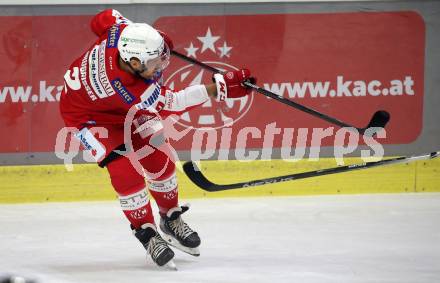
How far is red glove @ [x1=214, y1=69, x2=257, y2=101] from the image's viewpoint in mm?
4242

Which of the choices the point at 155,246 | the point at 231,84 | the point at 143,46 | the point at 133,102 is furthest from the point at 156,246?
the point at 143,46

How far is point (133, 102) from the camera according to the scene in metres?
4.18

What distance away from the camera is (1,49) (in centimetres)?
598

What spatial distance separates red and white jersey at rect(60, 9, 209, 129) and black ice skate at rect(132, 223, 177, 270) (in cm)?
53

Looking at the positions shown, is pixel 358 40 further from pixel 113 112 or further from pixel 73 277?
pixel 73 277

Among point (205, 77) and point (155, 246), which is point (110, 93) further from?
point (205, 77)

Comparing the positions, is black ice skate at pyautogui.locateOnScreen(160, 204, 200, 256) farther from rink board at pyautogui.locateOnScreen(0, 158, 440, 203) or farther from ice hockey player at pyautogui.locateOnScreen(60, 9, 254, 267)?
rink board at pyautogui.locateOnScreen(0, 158, 440, 203)

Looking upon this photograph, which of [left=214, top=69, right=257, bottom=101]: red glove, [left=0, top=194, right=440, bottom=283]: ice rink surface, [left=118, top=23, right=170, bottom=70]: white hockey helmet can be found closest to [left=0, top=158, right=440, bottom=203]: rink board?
[left=0, top=194, right=440, bottom=283]: ice rink surface

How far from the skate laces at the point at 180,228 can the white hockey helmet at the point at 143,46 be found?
0.85 meters

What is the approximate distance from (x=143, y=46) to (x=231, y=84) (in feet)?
1.47

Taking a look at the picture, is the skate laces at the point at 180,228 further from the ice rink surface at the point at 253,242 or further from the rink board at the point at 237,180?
the rink board at the point at 237,180

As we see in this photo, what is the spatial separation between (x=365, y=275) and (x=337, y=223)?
4.10 feet

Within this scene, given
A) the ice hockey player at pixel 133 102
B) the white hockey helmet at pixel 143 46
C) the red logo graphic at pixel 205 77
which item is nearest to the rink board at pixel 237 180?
the red logo graphic at pixel 205 77

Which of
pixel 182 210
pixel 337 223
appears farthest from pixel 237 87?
pixel 337 223
